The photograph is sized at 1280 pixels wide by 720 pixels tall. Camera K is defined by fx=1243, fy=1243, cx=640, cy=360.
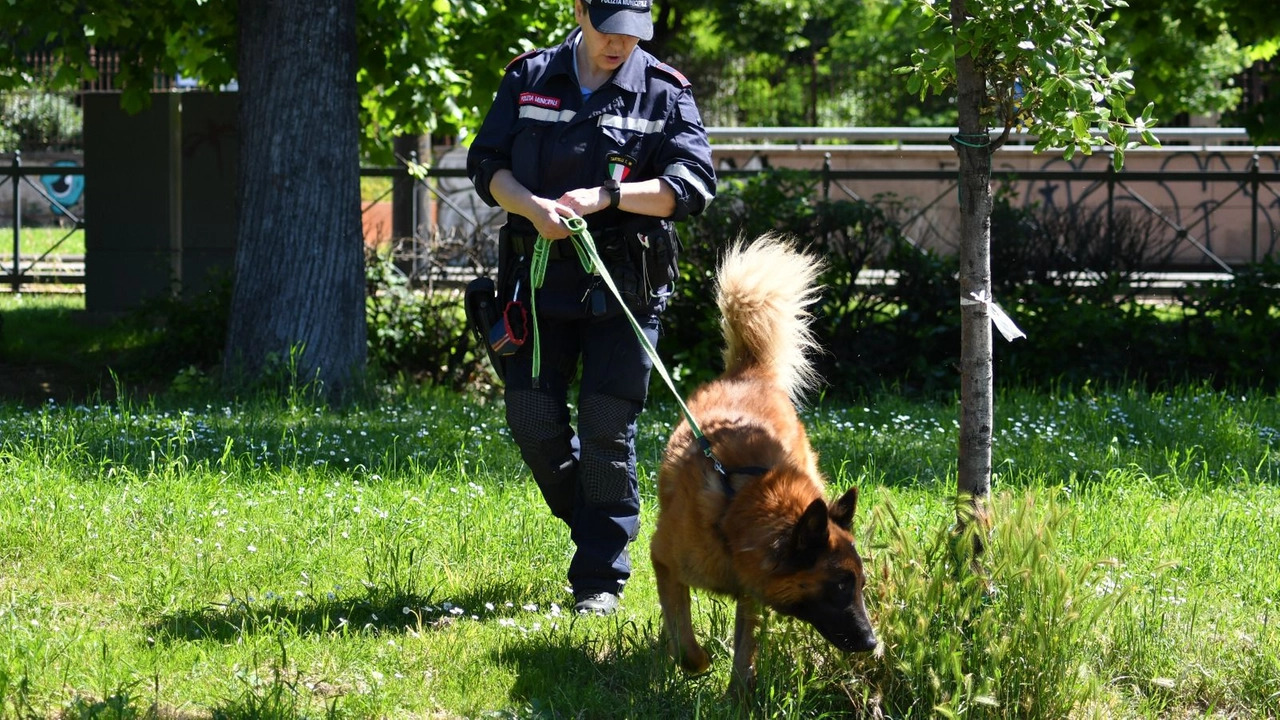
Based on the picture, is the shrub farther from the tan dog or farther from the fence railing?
the tan dog

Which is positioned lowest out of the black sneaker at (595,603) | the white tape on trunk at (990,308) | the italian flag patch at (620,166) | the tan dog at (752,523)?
the black sneaker at (595,603)

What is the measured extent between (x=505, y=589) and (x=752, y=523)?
55.7 inches

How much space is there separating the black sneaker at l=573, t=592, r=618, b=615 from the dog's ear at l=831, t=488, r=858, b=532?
1082 mm

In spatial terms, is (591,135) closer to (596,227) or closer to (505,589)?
(596,227)

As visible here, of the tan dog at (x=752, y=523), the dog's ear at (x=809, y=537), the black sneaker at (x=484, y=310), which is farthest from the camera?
the black sneaker at (x=484, y=310)

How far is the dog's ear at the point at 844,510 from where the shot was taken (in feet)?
12.3

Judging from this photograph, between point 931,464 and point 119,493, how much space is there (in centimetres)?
406

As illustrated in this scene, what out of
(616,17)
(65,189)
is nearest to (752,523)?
(616,17)

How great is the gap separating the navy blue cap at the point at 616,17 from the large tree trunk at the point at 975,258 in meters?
1.05

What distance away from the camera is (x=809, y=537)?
3.58 metres

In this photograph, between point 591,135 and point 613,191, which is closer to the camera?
point 613,191

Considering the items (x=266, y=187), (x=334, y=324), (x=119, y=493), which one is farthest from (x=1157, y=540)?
(x=266, y=187)

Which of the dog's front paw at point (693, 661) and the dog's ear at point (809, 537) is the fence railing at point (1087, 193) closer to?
the dog's front paw at point (693, 661)

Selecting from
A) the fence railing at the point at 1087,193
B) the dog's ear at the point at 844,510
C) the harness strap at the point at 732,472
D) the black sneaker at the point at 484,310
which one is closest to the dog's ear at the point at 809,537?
the dog's ear at the point at 844,510
